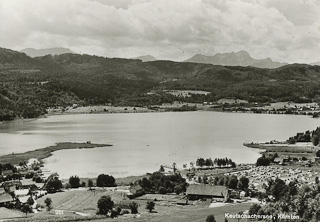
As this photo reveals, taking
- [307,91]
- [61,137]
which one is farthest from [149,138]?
[307,91]

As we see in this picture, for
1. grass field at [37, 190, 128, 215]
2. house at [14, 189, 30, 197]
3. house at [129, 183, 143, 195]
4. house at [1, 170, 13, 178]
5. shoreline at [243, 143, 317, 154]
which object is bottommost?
house at [14, 189, 30, 197]

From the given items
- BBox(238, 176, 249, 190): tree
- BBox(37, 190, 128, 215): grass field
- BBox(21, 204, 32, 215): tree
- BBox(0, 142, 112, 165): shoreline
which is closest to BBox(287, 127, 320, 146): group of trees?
BBox(0, 142, 112, 165): shoreline

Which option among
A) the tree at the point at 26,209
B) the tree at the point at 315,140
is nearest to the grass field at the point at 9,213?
the tree at the point at 26,209

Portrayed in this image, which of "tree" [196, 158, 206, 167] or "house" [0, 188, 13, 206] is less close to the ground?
"tree" [196, 158, 206, 167]

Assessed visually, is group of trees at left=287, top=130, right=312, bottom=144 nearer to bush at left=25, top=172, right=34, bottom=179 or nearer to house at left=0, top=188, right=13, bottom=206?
bush at left=25, top=172, right=34, bottom=179

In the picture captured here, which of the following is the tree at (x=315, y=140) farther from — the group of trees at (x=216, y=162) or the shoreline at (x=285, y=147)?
the group of trees at (x=216, y=162)

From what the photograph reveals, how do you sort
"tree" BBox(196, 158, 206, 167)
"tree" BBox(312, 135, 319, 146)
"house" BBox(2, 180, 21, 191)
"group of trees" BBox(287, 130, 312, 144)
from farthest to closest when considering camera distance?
"group of trees" BBox(287, 130, 312, 144) < "tree" BBox(312, 135, 319, 146) < "tree" BBox(196, 158, 206, 167) < "house" BBox(2, 180, 21, 191)
